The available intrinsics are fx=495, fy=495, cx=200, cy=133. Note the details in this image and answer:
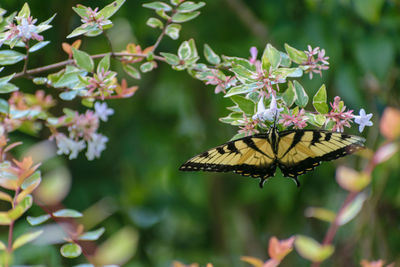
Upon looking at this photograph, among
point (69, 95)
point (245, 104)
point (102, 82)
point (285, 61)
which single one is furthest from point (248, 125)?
point (69, 95)

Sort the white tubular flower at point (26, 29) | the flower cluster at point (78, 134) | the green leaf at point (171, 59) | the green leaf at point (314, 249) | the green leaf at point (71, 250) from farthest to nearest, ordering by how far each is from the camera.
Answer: the flower cluster at point (78, 134) → the green leaf at point (171, 59) → the white tubular flower at point (26, 29) → the green leaf at point (71, 250) → the green leaf at point (314, 249)

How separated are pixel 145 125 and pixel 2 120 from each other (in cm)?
120

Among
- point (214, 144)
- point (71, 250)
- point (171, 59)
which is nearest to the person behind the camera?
point (71, 250)

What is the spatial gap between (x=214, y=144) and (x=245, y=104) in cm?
140

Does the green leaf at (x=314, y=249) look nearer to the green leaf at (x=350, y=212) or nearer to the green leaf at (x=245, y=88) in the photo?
the green leaf at (x=350, y=212)

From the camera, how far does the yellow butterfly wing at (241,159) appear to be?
0.91 metres

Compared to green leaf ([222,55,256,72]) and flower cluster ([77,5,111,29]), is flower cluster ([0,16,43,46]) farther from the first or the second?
green leaf ([222,55,256,72])

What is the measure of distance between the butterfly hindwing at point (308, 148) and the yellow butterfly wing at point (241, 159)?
0.09 feet

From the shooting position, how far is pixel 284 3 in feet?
5.74

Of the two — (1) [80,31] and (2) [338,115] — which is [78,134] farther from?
(2) [338,115]

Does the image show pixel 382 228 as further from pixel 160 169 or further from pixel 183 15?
pixel 183 15

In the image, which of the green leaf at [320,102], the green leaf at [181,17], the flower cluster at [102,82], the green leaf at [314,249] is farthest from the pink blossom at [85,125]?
the green leaf at [314,249]

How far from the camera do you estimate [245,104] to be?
77 centimetres

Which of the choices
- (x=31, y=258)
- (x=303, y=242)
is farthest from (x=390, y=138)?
(x=31, y=258)
